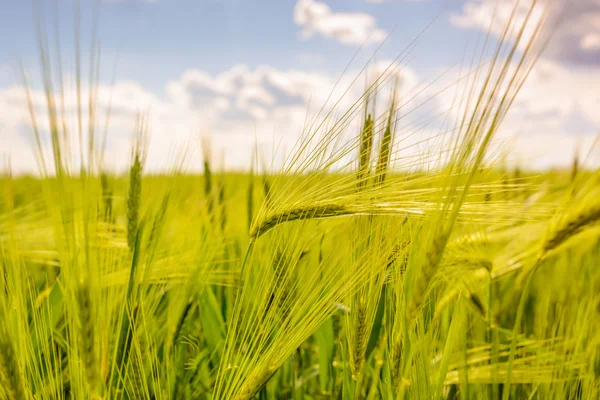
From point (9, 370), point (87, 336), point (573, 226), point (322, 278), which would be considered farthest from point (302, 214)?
point (573, 226)

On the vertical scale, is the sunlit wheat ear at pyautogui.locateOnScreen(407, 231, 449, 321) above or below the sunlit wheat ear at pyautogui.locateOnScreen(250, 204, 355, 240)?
below

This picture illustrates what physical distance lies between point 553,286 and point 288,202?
5.13 feet

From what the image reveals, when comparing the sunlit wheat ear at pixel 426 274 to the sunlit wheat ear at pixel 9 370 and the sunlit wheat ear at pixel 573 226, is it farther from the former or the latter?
the sunlit wheat ear at pixel 9 370

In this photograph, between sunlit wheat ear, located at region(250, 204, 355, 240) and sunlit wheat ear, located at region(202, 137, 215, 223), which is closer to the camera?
sunlit wheat ear, located at region(250, 204, 355, 240)

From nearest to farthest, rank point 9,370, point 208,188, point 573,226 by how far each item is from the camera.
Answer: point 9,370 → point 573,226 → point 208,188

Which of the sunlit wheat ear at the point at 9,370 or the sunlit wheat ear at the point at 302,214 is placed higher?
the sunlit wheat ear at the point at 302,214

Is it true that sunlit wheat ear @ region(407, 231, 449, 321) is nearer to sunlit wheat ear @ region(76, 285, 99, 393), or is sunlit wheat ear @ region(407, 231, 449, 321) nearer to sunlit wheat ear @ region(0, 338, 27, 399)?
sunlit wheat ear @ region(76, 285, 99, 393)

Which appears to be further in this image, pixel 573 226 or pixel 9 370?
pixel 573 226

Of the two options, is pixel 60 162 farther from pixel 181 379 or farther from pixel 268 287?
pixel 181 379

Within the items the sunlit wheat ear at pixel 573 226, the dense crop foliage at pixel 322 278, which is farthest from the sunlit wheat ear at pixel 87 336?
the sunlit wheat ear at pixel 573 226

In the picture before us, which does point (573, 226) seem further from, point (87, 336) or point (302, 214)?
point (87, 336)

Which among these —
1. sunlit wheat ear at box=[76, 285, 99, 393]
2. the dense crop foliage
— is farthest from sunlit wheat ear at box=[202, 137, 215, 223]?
sunlit wheat ear at box=[76, 285, 99, 393]

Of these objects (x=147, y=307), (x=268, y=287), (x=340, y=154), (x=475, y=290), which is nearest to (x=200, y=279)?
(x=147, y=307)

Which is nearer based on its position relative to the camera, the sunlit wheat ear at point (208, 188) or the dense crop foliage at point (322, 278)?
the dense crop foliage at point (322, 278)
